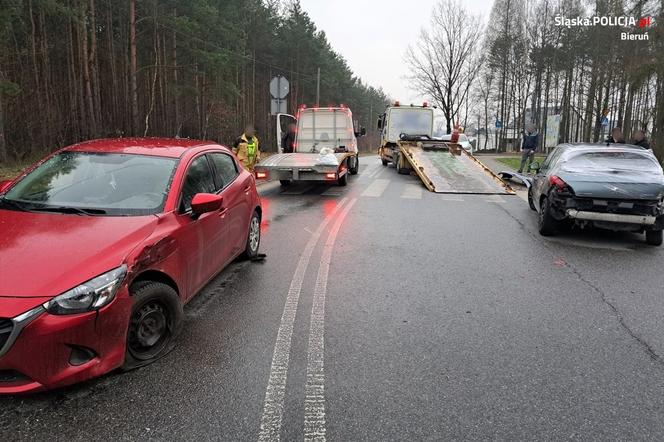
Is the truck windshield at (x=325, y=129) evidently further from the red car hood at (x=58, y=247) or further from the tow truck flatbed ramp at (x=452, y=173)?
the red car hood at (x=58, y=247)

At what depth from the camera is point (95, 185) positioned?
4.13 m

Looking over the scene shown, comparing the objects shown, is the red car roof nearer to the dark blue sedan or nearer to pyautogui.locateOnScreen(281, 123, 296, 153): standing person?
the dark blue sedan

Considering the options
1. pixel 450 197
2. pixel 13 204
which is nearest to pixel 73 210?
pixel 13 204

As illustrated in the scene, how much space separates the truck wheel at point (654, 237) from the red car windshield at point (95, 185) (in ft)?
23.5

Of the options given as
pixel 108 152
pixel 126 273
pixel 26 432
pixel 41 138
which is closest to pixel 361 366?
pixel 126 273

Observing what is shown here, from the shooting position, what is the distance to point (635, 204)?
23.6 ft

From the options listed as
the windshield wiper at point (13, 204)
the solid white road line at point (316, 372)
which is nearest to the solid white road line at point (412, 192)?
the solid white road line at point (316, 372)

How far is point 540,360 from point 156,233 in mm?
2968

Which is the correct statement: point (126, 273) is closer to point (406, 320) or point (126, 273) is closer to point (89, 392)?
point (89, 392)

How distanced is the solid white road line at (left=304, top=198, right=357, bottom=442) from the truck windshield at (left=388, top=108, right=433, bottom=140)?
17975mm

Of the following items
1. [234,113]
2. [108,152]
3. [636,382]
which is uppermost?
[234,113]

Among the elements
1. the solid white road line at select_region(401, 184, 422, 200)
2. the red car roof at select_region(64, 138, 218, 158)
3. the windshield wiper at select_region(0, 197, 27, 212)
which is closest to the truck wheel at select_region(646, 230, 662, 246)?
the solid white road line at select_region(401, 184, 422, 200)

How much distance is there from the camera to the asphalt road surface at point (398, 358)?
2.72 meters

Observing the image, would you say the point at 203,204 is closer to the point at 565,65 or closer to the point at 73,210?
the point at 73,210
